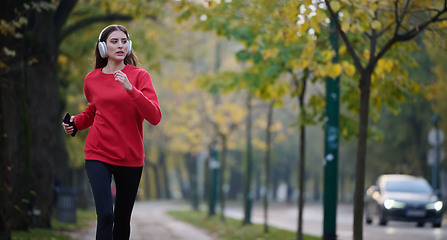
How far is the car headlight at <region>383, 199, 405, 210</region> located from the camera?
21781 millimetres

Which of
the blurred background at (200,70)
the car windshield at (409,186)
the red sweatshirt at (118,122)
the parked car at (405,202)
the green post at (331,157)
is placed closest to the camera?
the red sweatshirt at (118,122)

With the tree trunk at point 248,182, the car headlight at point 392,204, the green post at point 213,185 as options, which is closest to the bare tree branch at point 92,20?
the tree trunk at point 248,182

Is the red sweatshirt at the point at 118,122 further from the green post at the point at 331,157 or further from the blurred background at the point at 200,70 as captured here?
the green post at the point at 331,157

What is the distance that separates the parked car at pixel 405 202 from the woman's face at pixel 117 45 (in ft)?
58.6

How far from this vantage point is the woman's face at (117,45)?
17.0 feet

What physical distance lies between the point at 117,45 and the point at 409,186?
756 inches

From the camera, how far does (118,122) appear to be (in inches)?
200

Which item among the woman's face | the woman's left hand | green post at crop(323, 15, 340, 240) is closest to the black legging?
the woman's left hand

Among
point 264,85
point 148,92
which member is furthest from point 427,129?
point 148,92

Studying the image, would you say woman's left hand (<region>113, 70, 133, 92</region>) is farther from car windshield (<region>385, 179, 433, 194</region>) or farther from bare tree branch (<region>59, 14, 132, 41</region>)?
car windshield (<region>385, 179, 433, 194</region>)

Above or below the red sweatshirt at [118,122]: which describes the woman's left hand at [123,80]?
above

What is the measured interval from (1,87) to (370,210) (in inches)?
623

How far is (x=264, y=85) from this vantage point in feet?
44.3

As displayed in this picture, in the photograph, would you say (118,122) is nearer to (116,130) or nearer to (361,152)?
(116,130)
